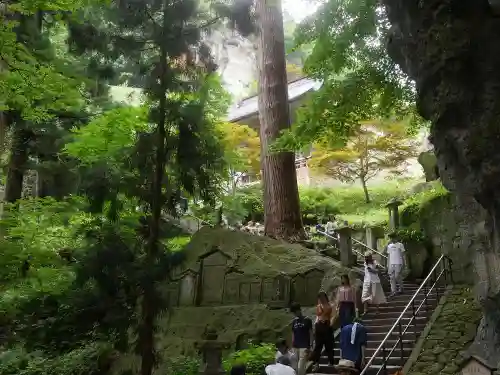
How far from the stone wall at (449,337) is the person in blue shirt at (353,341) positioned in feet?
3.95

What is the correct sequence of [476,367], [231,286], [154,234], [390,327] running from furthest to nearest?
[231,286] → [390,327] → [154,234] → [476,367]

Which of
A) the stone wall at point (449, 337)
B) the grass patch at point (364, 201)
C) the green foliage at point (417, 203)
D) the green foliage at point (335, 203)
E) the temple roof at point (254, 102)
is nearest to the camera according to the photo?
the stone wall at point (449, 337)

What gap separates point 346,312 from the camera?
8.98 m

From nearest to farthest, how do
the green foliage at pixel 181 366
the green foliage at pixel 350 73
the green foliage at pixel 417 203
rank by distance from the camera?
the green foliage at pixel 181 366, the green foliage at pixel 350 73, the green foliage at pixel 417 203

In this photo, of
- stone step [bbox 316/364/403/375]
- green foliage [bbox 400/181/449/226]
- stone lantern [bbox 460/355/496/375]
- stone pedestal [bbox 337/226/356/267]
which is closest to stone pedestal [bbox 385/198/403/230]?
green foliage [bbox 400/181/449/226]

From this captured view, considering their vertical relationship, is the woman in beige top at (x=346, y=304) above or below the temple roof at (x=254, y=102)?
below

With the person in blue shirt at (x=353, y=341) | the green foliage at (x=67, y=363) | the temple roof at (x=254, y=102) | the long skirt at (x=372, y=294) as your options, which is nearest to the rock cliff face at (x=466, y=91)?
the person in blue shirt at (x=353, y=341)

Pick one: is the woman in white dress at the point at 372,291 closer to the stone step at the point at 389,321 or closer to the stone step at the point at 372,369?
the stone step at the point at 389,321

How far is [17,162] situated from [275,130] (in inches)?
283

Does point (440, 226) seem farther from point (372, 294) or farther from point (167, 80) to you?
point (167, 80)

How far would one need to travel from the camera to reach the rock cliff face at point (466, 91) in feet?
23.5

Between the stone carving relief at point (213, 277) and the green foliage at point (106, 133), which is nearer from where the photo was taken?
the green foliage at point (106, 133)

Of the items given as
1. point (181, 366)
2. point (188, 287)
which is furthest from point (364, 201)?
point (181, 366)

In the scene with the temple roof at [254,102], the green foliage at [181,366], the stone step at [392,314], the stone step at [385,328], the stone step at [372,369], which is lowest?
the green foliage at [181,366]
